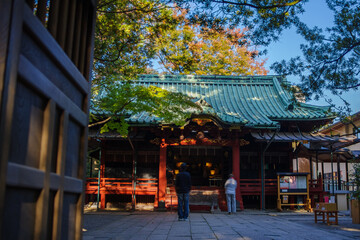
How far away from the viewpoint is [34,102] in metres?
2.70

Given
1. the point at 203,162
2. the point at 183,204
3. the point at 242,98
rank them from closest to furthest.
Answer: the point at 183,204, the point at 203,162, the point at 242,98

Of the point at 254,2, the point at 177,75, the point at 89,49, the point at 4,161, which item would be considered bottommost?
the point at 4,161

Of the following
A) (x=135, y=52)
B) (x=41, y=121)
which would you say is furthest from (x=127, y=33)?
(x=41, y=121)

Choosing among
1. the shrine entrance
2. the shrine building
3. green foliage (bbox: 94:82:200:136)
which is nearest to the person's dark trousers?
green foliage (bbox: 94:82:200:136)

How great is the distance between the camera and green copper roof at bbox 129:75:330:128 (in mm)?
16164

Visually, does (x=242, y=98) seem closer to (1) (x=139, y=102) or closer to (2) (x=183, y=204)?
(2) (x=183, y=204)

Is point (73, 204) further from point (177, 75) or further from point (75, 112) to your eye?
point (177, 75)

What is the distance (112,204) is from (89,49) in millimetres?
14156

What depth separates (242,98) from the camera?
19.7 meters

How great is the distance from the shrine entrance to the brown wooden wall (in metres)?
13.0

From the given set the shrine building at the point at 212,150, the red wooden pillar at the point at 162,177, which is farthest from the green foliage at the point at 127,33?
the red wooden pillar at the point at 162,177

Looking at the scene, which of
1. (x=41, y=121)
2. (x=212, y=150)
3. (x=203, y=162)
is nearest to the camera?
(x=41, y=121)

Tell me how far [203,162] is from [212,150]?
1540 millimetres

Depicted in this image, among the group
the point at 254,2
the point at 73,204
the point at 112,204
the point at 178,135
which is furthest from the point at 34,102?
the point at 112,204
